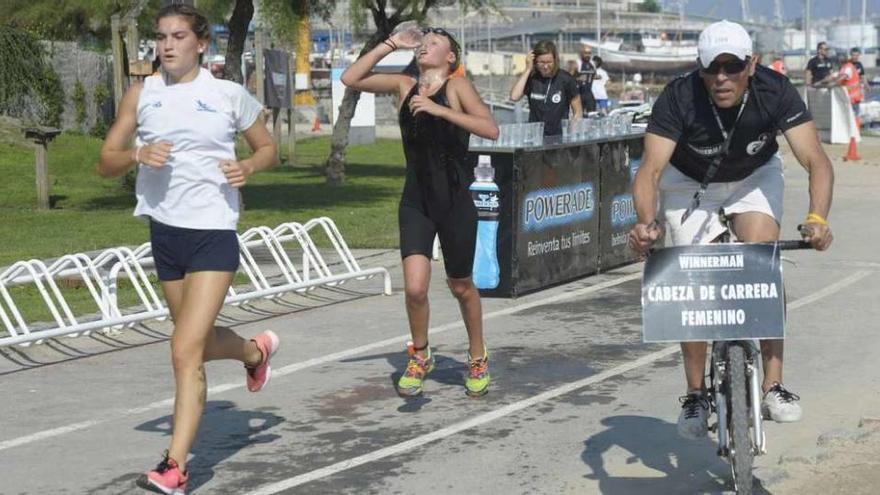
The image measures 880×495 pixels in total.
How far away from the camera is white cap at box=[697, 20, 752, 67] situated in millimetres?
6305

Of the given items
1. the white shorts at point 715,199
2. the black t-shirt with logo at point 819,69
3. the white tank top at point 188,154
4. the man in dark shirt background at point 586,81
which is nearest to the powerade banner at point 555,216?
the white shorts at point 715,199

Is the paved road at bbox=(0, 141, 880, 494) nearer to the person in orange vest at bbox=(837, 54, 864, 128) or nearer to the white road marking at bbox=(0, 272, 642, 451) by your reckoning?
the white road marking at bbox=(0, 272, 642, 451)

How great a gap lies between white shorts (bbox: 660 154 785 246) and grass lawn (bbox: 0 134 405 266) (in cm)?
960

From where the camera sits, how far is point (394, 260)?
15.1 m

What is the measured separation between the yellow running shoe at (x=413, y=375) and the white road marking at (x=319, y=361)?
1088 mm

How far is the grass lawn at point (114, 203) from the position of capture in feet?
56.0

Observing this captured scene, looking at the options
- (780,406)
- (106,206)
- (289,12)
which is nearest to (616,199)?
Answer: (780,406)

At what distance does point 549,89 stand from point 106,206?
7.09 metres

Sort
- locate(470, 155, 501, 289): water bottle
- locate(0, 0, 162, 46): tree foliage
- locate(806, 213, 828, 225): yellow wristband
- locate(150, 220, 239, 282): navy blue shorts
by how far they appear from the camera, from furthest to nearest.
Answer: locate(0, 0, 162, 46): tree foliage, locate(470, 155, 501, 289): water bottle, locate(150, 220, 239, 282): navy blue shorts, locate(806, 213, 828, 225): yellow wristband

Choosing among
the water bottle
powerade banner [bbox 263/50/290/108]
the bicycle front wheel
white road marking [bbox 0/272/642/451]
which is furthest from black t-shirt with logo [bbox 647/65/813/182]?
powerade banner [bbox 263/50/290/108]

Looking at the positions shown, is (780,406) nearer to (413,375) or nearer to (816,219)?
(816,219)

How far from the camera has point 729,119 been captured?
6535mm

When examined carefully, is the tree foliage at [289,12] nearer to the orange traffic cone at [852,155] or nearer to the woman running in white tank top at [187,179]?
the orange traffic cone at [852,155]

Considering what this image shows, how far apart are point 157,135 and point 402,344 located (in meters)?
4.15
